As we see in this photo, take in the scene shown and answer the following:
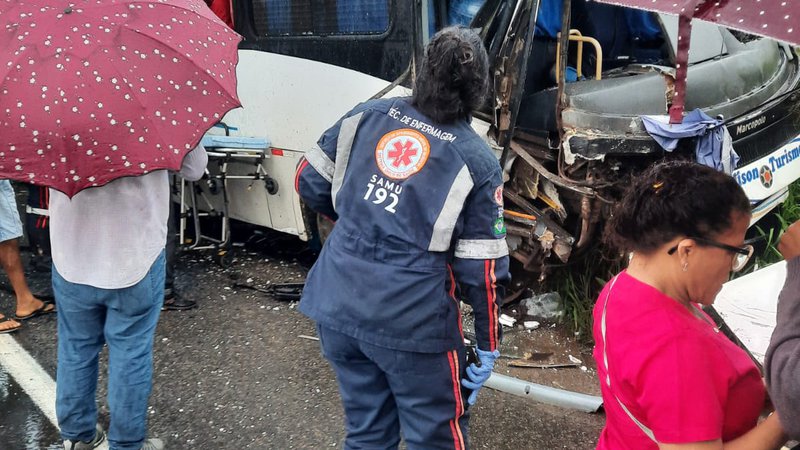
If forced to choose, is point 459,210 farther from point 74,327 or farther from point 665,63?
point 665,63

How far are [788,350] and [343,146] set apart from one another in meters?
1.45

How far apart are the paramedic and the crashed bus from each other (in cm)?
158

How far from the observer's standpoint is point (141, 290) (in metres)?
2.74

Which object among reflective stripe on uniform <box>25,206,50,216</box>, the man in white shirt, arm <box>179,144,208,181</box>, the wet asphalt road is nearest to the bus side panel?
the wet asphalt road

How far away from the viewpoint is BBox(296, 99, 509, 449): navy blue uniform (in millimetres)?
2166

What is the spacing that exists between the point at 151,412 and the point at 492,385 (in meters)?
1.71

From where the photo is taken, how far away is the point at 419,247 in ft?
7.11

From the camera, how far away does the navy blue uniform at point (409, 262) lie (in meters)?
2.17

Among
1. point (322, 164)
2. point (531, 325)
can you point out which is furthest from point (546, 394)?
point (322, 164)

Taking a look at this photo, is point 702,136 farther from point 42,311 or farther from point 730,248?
point 42,311

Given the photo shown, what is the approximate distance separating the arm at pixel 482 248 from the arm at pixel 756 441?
34.6 inches

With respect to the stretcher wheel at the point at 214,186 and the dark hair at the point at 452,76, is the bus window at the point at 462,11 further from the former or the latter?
the stretcher wheel at the point at 214,186

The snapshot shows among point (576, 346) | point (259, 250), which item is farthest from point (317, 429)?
point (259, 250)

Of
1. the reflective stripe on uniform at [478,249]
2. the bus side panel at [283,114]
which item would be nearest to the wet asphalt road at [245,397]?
the bus side panel at [283,114]
